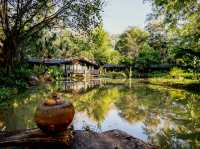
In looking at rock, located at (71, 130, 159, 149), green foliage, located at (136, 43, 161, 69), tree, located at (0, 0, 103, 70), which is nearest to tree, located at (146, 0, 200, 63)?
tree, located at (0, 0, 103, 70)

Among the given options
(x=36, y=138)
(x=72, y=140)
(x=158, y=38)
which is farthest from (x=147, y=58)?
(x=36, y=138)

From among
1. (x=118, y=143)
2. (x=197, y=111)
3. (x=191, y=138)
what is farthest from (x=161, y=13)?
(x=118, y=143)

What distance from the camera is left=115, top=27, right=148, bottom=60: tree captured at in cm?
10181

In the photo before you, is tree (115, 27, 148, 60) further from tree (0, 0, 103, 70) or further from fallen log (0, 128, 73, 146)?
fallen log (0, 128, 73, 146)

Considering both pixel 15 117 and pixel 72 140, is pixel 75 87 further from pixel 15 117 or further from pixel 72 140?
pixel 72 140

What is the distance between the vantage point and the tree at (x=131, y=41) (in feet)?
334

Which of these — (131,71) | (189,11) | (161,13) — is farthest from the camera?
(131,71)

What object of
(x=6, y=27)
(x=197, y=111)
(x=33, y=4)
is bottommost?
(x=197, y=111)

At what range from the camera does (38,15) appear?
26.1 meters

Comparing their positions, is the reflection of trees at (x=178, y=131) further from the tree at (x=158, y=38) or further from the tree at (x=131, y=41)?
the tree at (x=131, y=41)

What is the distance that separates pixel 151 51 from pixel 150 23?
1435cm

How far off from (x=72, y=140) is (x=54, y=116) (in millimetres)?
711

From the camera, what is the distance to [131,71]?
78.6 m

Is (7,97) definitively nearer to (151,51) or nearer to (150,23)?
(151,51)
